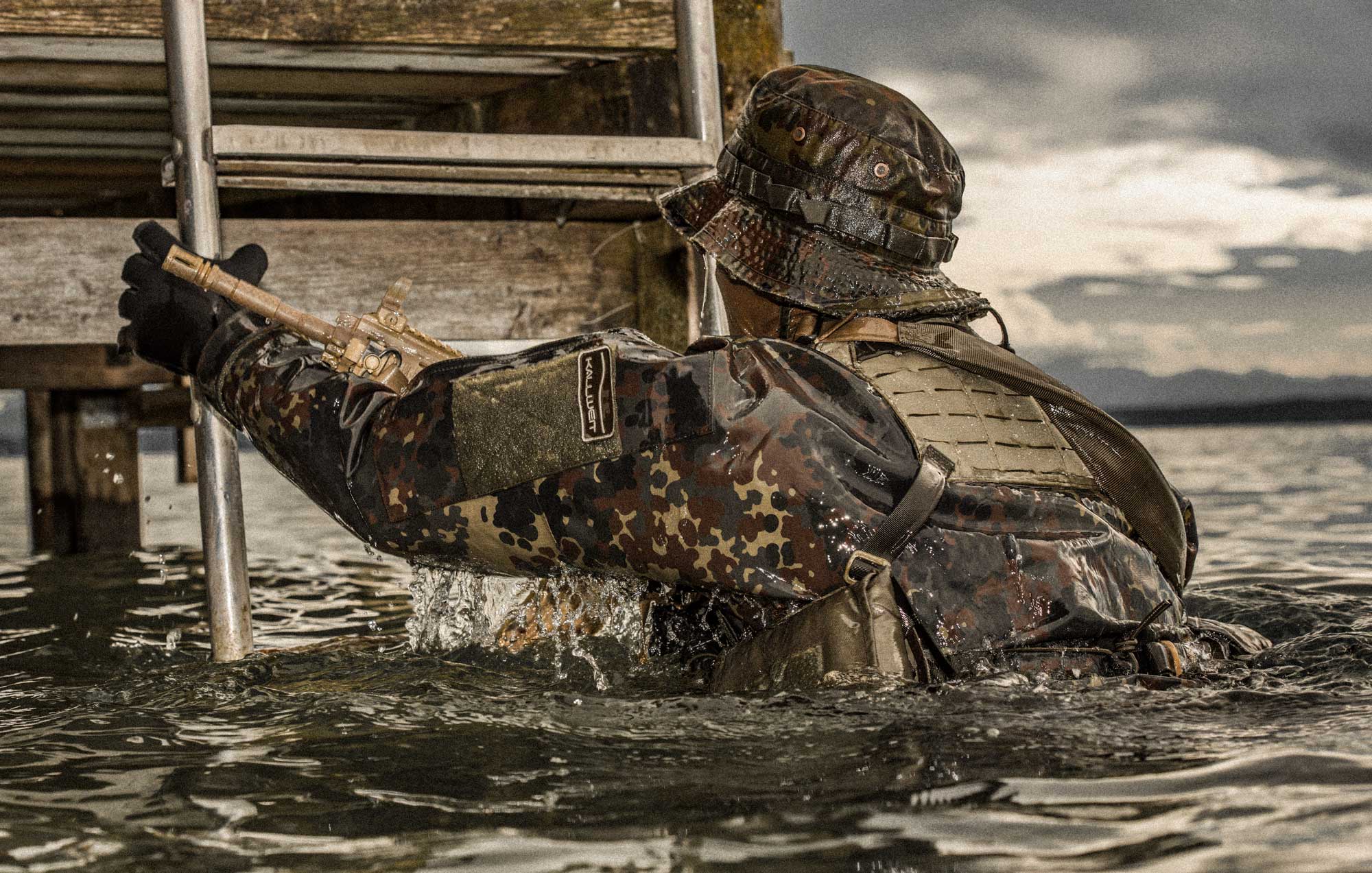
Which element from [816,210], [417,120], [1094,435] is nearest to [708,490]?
[816,210]

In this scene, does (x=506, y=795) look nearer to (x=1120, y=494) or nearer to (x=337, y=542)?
(x=1120, y=494)

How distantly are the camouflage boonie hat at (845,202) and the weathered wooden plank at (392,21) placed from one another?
1.64 meters

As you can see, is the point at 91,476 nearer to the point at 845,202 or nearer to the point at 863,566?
the point at 845,202

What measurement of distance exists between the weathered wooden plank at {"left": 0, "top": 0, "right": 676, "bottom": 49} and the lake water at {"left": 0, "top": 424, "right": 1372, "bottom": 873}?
6.58 ft

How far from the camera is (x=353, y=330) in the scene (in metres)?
3.28

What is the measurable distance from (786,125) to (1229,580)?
419cm

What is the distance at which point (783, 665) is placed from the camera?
9.57 feet

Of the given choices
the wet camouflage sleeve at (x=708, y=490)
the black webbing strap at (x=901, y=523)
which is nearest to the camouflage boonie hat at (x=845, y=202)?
the wet camouflage sleeve at (x=708, y=490)

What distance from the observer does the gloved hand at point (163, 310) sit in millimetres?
3432

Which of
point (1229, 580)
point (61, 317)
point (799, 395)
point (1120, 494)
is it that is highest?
point (61, 317)

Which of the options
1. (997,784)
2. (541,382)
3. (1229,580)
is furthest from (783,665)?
(1229,580)

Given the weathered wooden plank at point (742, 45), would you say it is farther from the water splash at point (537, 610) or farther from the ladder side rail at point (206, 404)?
the water splash at point (537, 610)

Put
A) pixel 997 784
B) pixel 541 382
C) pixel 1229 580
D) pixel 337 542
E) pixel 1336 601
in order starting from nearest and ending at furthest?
pixel 997 784, pixel 541 382, pixel 1336 601, pixel 1229 580, pixel 337 542

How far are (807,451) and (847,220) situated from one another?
64cm
